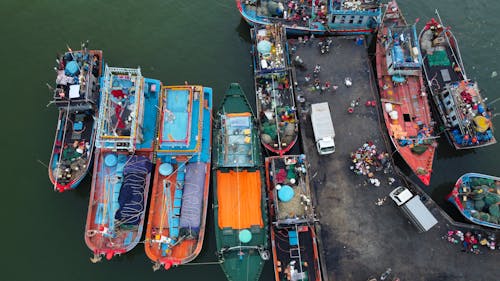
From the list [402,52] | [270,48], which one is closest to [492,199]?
[402,52]

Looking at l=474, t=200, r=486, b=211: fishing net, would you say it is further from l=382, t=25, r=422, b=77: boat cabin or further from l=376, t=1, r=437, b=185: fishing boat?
l=382, t=25, r=422, b=77: boat cabin

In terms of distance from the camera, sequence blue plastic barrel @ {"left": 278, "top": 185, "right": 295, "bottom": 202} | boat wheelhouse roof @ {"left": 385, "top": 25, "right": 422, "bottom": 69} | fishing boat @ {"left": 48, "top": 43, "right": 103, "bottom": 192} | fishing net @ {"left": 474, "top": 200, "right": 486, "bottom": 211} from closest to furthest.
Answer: blue plastic barrel @ {"left": 278, "top": 185, "right": 295, "bottom": 202} < fishing net @ {"left": 474, "top": 200, "right": 486, "bottom": 211} < fishing boat @ {"left": 48, "top": 43, "right": 103, "bottom": 192} < boat wheelhouse roof @ {"left": 385, "top": 25, "right": 422, "bottom": 69}

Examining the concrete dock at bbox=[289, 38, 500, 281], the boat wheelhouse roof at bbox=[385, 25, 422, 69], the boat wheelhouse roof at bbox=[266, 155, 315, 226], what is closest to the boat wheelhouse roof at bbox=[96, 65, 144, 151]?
the boat wheelhouse roof at bbox=[266, 155, 315, 226]

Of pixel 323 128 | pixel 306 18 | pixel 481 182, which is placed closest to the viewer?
pixel 481 182

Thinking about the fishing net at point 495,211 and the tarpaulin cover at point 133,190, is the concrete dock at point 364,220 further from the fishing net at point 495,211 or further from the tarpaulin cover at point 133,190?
the tarpaulin cover at point 133,190

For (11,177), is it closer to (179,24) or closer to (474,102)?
(179,24)

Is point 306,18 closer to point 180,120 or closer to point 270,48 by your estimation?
point 270,48

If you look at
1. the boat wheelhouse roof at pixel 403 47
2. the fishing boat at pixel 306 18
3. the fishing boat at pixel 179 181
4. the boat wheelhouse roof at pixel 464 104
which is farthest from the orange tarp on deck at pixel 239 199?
the boat wheelhouse roof at pixel 464 104

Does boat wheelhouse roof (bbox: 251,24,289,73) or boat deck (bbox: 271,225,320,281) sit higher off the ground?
boat wheelhouse roof (bbox: 251,24,289,73)
